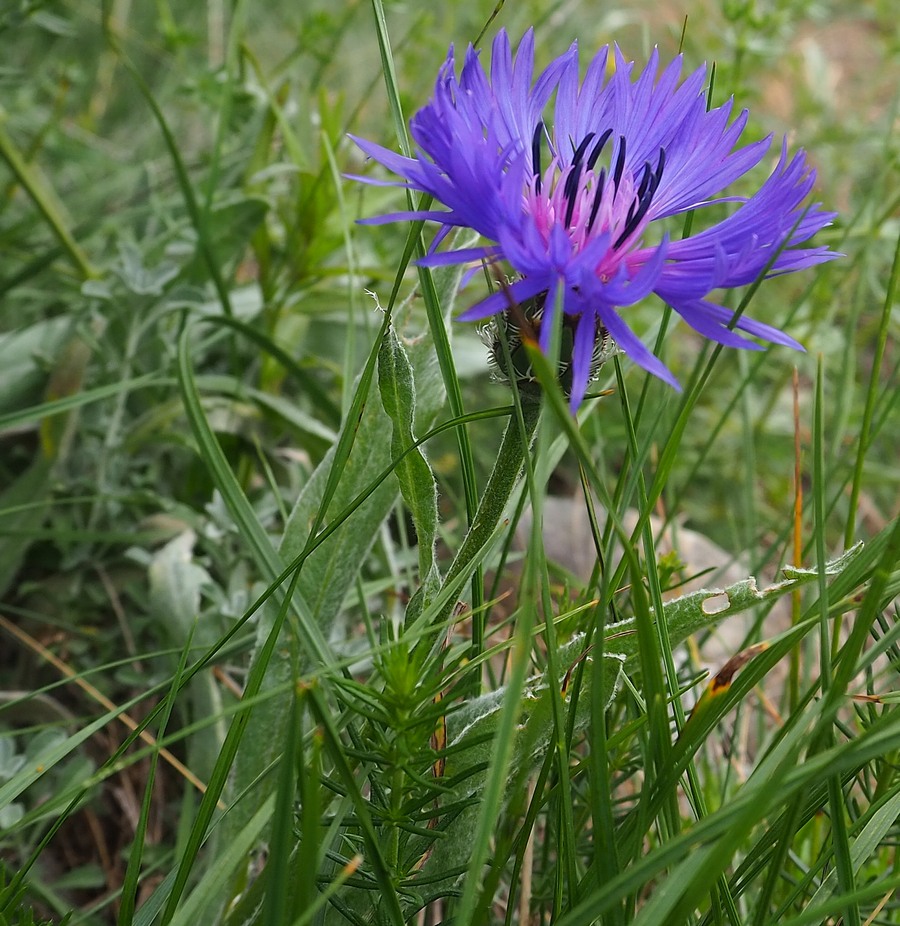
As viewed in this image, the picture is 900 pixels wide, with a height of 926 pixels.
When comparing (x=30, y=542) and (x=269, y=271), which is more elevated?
(x=269, y=271)

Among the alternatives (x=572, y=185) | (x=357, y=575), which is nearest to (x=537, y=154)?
(x=572, y=185)

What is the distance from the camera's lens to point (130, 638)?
4.66 ft

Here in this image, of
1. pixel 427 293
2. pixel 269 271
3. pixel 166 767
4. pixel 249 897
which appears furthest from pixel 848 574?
pixel 269 271

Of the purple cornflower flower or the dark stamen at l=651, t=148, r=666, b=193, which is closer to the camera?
the purple cornflower flower

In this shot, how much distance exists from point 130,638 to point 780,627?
117 centimetres

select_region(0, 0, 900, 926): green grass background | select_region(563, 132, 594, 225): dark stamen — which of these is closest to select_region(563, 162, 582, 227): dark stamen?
select_region(563, 132, 594, 225): dark stamen

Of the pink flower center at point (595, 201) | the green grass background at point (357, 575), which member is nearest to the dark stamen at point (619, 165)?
the pink flower center at point (595, 201)

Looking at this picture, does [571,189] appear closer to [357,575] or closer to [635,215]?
[635,215]

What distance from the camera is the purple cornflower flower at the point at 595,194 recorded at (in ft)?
2.23

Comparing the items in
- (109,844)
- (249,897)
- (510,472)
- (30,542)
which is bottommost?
(109,844)

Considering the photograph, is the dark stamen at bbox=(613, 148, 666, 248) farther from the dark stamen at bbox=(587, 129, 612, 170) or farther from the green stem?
the green stem

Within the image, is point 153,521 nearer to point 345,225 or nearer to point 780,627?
point 345,225

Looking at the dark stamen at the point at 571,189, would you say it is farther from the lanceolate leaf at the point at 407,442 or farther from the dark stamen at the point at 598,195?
the lanceolate leaf at the point at 407,442

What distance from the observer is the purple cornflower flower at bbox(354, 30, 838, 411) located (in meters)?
0.68
